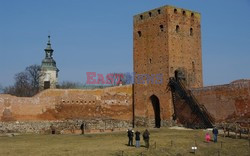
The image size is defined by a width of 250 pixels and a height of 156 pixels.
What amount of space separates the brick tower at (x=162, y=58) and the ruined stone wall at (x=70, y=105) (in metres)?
1.56

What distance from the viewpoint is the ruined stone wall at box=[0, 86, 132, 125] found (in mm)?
29297

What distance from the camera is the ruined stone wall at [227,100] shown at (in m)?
25.6

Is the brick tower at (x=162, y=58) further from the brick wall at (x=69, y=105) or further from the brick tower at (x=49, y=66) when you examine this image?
the brick tower at (x=49, y=66)

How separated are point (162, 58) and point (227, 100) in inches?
296

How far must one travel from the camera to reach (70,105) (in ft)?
105

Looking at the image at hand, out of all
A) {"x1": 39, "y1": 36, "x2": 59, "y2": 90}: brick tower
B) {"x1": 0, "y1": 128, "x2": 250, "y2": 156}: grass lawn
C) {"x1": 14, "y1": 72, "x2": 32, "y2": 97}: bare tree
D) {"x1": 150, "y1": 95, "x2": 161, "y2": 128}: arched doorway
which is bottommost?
{"x1": 0, "y1": 128, "x2": 250, "y2": 156}: grass lawn

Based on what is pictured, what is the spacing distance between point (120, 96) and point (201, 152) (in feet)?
55.3

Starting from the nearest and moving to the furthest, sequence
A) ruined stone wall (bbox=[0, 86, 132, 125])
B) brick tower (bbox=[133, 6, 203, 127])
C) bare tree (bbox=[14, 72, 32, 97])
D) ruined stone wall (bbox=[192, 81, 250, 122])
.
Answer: ruined stone wall (bbox=[192, 81, 250, 122]) → ruined stone wall (bbox=[0, 86, 132, 125]) → brick tower (bbox=[133, 6, 203, 127]) → bare tree (bbox=[14, 72, 32, 97])

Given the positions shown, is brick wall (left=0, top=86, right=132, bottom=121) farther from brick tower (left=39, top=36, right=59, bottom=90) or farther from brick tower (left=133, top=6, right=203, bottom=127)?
brick tower (left=39, top=36, right=59, bottom=90)

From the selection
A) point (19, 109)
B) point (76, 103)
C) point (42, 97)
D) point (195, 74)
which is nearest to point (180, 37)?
point (195, 74)

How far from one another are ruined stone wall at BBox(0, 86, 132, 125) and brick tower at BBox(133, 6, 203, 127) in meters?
1.56

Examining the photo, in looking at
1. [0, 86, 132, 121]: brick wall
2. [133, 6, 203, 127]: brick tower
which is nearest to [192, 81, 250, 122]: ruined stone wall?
[133, 6, 203, 127]: brick tower

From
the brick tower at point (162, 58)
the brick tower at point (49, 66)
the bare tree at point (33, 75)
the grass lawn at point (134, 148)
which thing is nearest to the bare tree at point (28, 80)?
the bare tree at point (33, 75)

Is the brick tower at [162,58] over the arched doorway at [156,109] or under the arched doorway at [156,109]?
over
